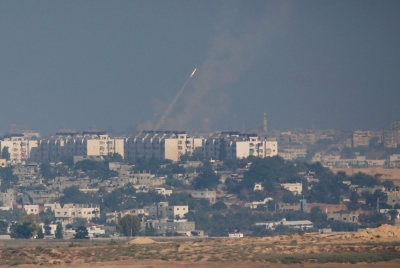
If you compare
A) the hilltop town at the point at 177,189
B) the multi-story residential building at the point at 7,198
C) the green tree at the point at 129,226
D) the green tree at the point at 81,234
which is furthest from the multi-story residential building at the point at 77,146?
the green tree at the point at 81,234

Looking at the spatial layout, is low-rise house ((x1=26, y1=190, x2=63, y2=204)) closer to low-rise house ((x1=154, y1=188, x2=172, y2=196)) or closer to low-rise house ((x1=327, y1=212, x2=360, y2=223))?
low-rise house ((x1=154, y1=188, x2=172, y2=196))

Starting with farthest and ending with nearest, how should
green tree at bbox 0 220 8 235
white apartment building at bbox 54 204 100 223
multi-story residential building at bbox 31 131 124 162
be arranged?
multi-story residential building at bbox 31 131 124 162
white apartment building at bbox 54 204 100 223
green tree at bbox 0 220 8 235

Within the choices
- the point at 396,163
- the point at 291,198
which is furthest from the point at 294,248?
the point at 396,163

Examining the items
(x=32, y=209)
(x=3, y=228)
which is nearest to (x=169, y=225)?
(x=32, y=209)

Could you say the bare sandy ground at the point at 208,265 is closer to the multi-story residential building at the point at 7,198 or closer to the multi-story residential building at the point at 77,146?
the multi-story residential building at the point at 7,198

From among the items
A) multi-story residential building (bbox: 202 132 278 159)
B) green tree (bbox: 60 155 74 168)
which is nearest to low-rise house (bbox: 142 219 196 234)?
green tree (bbox: 60 155 74 168)

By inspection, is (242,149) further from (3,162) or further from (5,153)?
(5,153)
